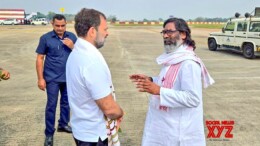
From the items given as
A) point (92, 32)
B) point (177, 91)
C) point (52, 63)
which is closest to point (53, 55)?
point (52, 63)

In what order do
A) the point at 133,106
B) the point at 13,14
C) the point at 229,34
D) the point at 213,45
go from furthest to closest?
1. the point at 13,14
2. the point at 213,45
3. the point at 229,34
4. the point at 133,106

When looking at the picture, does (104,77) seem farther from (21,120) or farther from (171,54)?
(21,120)

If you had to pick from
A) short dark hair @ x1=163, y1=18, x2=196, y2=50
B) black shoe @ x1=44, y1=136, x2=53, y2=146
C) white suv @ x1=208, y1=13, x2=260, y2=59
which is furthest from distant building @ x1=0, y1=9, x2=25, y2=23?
short dark hair @ x1=163, y1=18, x2=196, y2=50

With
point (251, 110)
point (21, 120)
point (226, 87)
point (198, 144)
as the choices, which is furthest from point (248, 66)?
point (198, 144)

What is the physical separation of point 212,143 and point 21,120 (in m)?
3.51

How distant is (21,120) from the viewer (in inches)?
231

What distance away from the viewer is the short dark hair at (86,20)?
2346 millimetres

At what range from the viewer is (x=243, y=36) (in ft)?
51.9

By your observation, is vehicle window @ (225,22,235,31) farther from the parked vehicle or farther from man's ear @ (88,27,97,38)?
the parked vehicle

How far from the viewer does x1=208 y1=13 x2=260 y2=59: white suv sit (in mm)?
15033

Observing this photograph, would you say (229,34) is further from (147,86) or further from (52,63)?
(147,86)

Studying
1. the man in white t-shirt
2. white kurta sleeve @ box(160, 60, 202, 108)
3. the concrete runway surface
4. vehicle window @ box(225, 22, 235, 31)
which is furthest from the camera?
vehicle window @ box(225, 22, 235, 31)

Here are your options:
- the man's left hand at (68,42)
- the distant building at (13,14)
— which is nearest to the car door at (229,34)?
the man's left hand at (68,42)

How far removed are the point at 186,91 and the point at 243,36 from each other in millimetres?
14473
